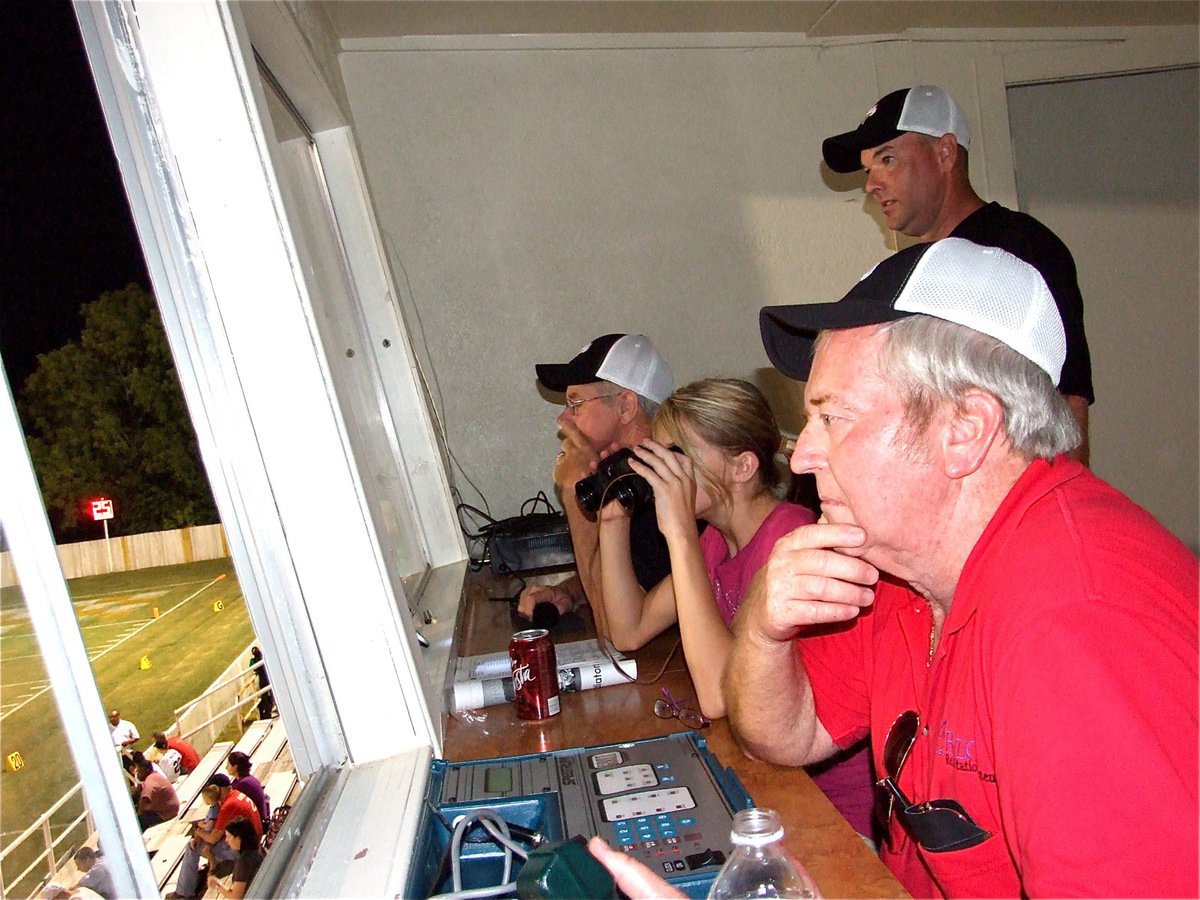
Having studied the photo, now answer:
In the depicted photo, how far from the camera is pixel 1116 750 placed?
0.75 metres

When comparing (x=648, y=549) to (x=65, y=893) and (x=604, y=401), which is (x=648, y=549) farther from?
(x=65, y=893)

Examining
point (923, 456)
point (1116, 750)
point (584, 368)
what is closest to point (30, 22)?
point (923, 456)

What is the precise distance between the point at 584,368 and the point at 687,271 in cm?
120

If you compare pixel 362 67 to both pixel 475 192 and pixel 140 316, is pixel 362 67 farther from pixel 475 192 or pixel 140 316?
pixel 140 316

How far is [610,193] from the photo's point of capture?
3.65m

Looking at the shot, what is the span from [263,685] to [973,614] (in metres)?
0.90

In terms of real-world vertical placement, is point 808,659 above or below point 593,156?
below

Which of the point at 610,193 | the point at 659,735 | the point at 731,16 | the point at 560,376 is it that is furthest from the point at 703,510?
the point at 731,16

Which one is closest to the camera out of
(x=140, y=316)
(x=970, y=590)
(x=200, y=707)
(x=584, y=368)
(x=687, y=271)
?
(x=970, y=590)

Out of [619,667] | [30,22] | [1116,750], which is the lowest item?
Answer: [619,667]

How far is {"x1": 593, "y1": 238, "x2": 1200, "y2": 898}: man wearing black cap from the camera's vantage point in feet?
2.49

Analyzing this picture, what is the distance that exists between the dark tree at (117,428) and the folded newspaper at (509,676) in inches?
24.2

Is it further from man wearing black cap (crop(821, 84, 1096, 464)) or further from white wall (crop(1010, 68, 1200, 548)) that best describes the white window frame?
white wall (crop(1010, 68, 1200, 548))

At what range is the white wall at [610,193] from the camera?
3.51 meters
